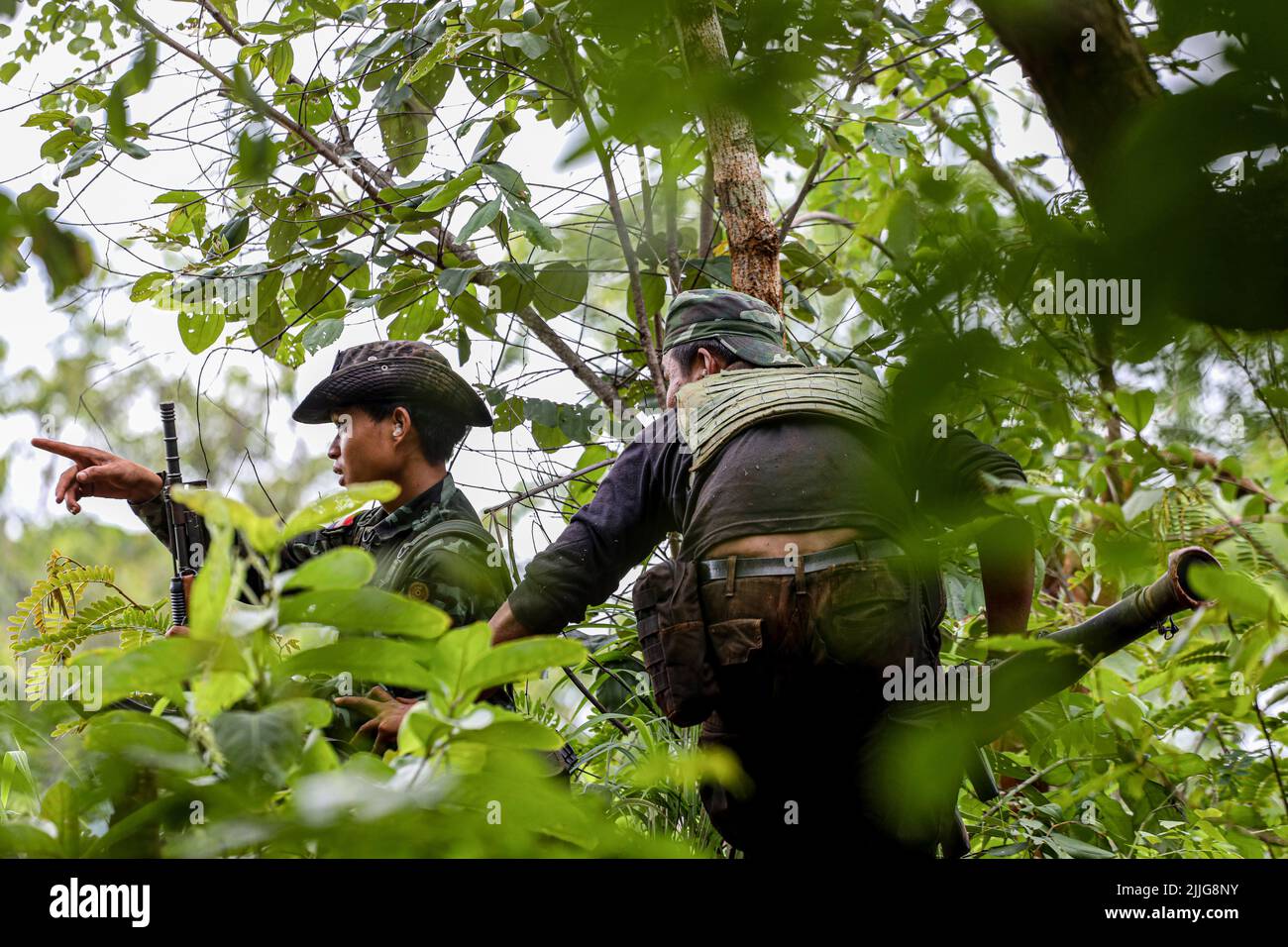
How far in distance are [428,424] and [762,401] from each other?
0.99 metres

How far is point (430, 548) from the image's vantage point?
2.80m

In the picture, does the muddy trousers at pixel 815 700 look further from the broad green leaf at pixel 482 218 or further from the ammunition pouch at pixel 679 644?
the broad green leaf at pixel 482 218

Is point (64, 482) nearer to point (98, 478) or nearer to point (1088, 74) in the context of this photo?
point (98, 478)

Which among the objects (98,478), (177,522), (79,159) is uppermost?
(79,159)

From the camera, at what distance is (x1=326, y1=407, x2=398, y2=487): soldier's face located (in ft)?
10.00

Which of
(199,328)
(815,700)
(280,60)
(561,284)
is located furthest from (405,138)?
(815,700)

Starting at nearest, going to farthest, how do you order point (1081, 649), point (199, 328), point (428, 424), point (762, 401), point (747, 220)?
point (1081, 649) → point (762, 401) → point (428, 424) → point (747, 220) → point (199, 328)

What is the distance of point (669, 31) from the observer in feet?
3.20

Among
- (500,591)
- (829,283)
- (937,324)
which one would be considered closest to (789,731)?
(500,591)

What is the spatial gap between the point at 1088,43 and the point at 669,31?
342 millimetres

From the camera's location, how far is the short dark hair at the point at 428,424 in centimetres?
310

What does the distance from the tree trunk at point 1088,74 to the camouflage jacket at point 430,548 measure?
201cm

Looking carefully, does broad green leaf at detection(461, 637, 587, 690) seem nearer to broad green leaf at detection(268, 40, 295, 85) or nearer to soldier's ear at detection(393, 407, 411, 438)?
soldier's ear at detection(393, 407, 411, 438)

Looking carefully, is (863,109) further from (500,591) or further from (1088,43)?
(1088,43)
